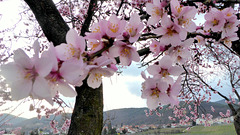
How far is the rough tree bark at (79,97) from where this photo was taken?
5.09 feet

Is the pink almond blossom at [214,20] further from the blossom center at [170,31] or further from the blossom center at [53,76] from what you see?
the blossom center at [53,76]

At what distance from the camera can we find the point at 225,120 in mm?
6746

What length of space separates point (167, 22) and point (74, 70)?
0.41 metres

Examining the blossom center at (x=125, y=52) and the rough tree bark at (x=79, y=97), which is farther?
the rough tree bark at (x=79, y=97)

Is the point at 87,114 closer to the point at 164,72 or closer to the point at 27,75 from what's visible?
the point at 164,72

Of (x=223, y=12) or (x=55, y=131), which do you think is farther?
(x=55, y=131)

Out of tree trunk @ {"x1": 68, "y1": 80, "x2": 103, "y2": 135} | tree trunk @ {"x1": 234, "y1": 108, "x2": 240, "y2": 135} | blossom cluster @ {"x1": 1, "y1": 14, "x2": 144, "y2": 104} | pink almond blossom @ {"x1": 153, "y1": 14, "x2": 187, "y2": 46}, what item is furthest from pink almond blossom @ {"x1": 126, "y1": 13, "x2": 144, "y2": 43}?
tree trunk @ {"x1": 234, "y1": 108, "x2": 240, "y2": 135}

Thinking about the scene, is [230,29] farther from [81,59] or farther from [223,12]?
[81,59]

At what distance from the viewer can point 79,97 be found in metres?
1.72

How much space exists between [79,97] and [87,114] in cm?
23

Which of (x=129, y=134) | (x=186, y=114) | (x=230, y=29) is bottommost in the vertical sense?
(x=129, y=134)

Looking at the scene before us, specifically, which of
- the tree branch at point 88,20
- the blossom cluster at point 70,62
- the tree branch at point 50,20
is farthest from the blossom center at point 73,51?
the tree branch at point 88,20

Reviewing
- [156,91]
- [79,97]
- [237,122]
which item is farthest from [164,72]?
[237,122]

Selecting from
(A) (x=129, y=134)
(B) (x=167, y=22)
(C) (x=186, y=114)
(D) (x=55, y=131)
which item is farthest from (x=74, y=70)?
(A) (x=129, y=134)
